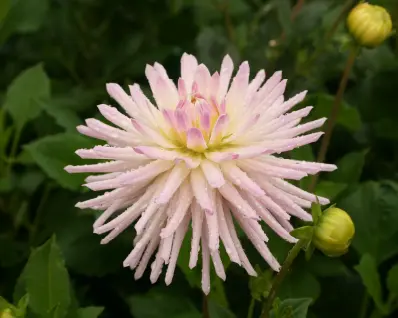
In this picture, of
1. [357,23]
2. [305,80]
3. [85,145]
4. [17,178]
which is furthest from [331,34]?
[17,178]

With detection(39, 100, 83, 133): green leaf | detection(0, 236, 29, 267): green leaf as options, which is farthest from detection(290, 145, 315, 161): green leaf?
detection(0, 236, 29, 267): green leaf

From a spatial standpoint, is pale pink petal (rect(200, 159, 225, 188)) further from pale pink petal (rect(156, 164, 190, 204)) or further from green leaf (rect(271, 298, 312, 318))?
green leaf (rect(271, 298, 312, 318))

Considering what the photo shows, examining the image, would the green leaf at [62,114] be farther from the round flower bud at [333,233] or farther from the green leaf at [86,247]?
the round flower bud at [333,233]

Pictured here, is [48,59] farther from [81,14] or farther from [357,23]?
[357,23]

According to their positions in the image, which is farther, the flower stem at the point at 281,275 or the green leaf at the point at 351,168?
the green leaf at the point at 351,168

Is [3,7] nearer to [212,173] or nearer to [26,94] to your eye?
[26,94]

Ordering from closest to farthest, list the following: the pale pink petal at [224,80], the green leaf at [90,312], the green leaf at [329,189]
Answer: the pale pink petal at [224,80] < the green leaf at [90,312] < the green leaf at [329,189]

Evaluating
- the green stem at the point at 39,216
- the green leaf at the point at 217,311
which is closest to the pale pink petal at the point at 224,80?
the green leaf at the point at 217,311
